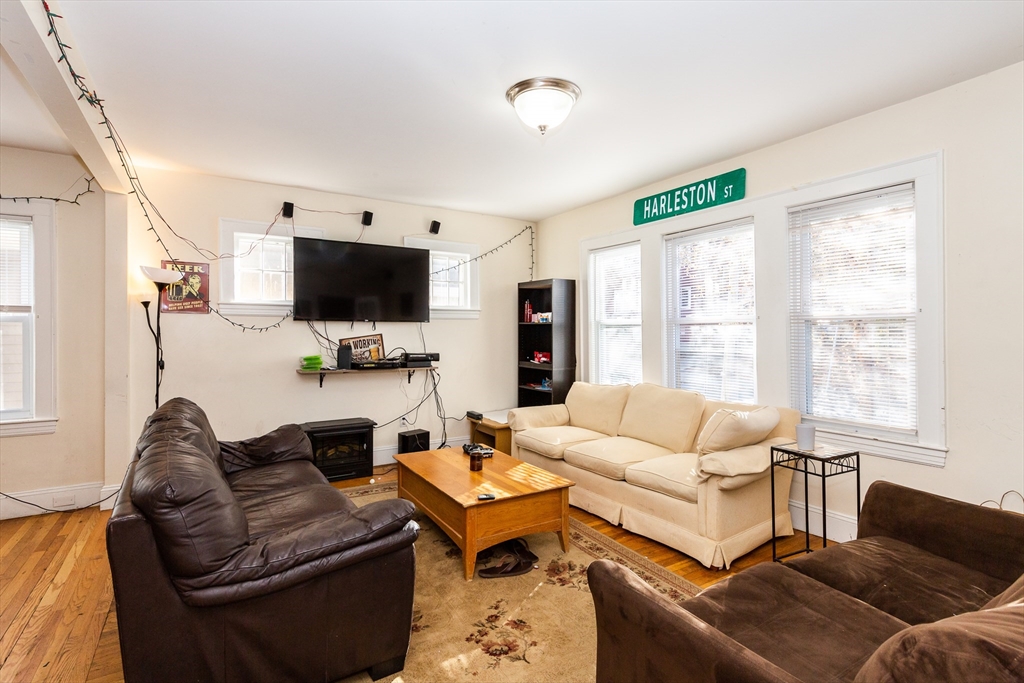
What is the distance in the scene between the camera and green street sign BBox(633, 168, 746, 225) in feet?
12.4

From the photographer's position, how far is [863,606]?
Answer: 1.57 meters

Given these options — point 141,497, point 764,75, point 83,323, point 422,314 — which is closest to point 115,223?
point 83,323

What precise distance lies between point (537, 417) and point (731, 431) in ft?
6.15

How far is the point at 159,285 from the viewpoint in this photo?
388 centimetres

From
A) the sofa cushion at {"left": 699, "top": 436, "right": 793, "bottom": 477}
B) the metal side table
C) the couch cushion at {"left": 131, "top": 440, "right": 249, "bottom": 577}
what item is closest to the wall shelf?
the couch cushion at {"left": 131, "top": 440, "right": 249, "bottom": 577}

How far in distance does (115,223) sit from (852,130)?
522cm

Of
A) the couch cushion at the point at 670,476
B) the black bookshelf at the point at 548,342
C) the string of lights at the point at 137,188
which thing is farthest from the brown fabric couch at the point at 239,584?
the black bookshelf at the point at 548,342

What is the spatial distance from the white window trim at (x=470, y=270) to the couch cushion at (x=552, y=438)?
66.0 inches

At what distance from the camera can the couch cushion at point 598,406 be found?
426 cm

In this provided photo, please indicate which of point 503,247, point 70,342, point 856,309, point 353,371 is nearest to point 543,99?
point 856,309

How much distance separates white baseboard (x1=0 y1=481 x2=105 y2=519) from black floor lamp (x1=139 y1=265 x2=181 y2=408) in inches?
30.9

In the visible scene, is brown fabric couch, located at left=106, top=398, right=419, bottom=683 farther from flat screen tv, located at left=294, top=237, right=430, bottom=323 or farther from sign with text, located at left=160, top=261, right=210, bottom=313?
flat screen tv, located at left=294, top=237, right=430, bottom=323

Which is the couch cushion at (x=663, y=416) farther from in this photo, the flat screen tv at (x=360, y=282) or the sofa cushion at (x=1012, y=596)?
the sofa cushion at (x=1012, y=596)

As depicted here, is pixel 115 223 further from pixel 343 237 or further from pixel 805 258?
pixel 805 258
